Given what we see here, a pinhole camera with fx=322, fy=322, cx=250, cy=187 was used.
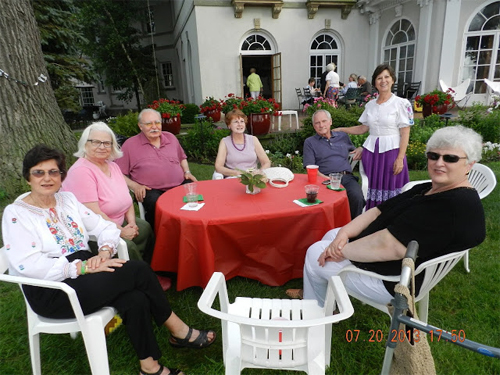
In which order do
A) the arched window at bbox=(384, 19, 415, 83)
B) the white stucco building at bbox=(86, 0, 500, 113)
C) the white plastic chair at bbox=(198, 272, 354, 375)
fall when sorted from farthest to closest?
the arched window at bbox=(384, 19, 415, 83)
the white stucco building at bbox=(86, 0, 500, 113)
the white plastic chair at bbox=(198, 272, 354, 375)

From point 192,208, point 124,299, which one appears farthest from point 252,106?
point 124,299

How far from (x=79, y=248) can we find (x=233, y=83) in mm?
9289

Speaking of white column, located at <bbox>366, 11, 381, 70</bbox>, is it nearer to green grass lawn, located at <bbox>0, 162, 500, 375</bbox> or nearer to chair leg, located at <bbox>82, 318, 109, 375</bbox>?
green grass lawn, located at <bbox>0, 162, 500, 375</bbox>

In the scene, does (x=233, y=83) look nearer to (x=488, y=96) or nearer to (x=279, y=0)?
(x=279, y=0)

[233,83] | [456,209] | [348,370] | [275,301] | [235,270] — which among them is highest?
[233,83]

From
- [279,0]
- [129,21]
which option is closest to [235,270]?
[279,0]

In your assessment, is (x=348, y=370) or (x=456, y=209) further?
(x=348, y=370)

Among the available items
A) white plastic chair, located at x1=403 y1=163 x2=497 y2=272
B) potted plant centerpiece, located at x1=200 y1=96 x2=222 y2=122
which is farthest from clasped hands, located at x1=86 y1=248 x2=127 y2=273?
potted plant centerpiece, located at x1=200 y1=96 x2=222 y2=122

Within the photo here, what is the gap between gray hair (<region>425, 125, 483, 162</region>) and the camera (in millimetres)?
1443

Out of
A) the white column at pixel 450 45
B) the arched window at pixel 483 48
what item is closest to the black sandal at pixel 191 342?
the white column at pixel 450 45

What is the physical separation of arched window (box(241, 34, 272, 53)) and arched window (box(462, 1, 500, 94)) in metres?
5.81

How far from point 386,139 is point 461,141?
156cm

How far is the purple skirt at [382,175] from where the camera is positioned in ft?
9.81

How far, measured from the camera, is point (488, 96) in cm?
929
